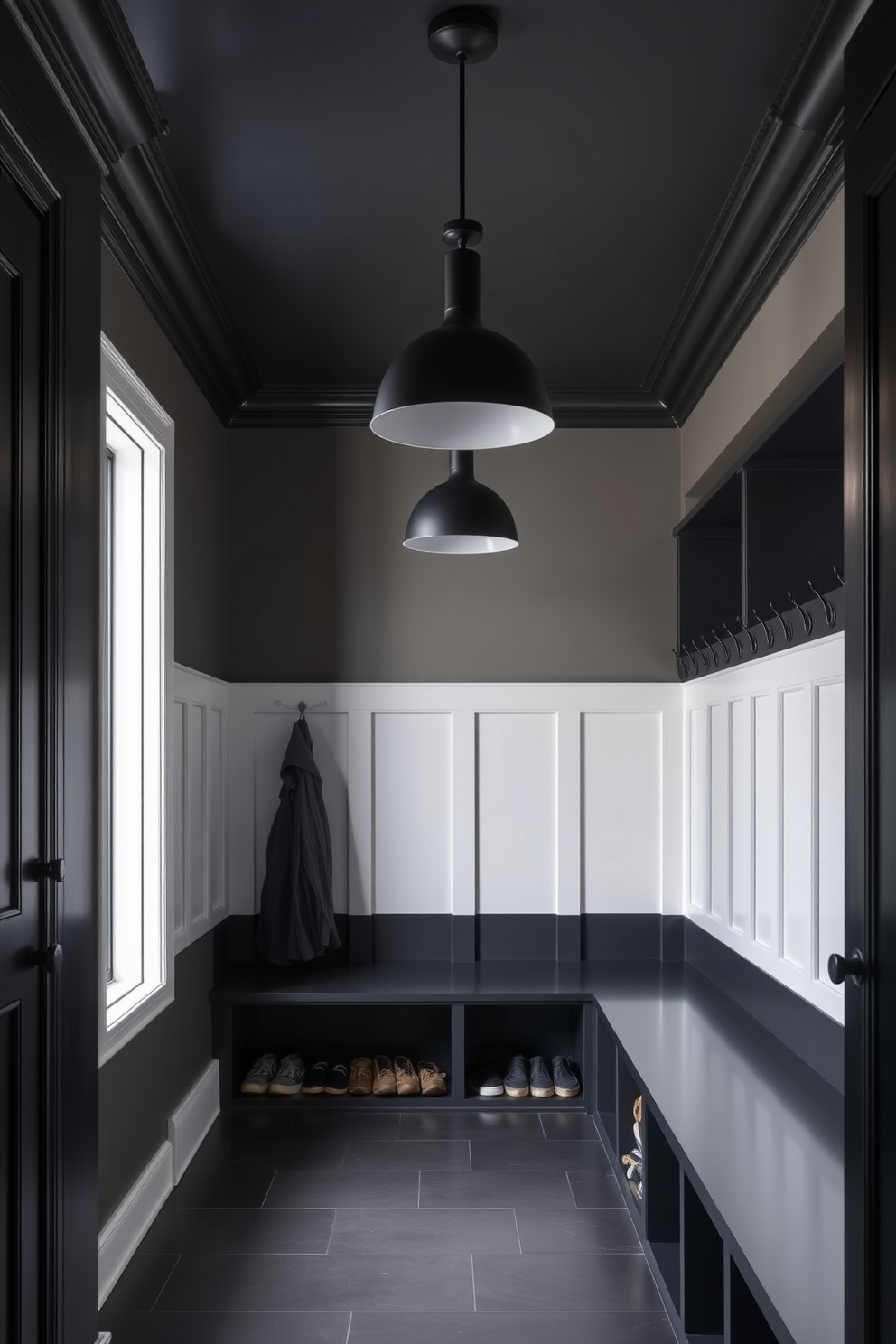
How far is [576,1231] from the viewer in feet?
10.5

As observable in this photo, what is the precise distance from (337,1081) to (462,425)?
2.85 metres

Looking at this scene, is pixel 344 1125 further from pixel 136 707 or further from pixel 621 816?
pixel 136 707

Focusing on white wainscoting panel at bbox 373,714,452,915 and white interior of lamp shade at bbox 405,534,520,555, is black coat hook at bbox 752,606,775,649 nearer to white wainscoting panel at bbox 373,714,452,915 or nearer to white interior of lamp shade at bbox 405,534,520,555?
white interior of lamp shade at bbox 405,534,520,555

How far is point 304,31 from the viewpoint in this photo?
7.74ft

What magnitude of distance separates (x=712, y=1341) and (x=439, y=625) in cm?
285

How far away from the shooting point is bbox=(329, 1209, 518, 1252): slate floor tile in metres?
3.08

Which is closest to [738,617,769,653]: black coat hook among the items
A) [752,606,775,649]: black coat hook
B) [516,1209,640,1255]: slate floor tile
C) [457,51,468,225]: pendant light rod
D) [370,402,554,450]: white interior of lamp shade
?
[752,606,775,649]: black coat hook

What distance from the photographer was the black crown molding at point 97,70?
2227 mm

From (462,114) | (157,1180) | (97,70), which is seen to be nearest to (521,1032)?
(157,1180)

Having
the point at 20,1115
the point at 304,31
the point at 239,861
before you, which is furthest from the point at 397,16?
the point at 239,861

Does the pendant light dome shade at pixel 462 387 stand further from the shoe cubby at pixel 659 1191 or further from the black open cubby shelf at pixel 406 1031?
the black open cubby shelf at pixel 406 1031

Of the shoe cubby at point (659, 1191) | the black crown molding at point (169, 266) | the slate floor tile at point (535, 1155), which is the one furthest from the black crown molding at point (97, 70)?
the slate floor tile at point (535, 1155)

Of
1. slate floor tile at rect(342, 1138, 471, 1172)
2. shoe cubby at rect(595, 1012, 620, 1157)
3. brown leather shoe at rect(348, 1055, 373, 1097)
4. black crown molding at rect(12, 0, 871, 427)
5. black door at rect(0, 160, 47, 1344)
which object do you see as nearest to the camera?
black door at rect(0, 160, 47, 1344)

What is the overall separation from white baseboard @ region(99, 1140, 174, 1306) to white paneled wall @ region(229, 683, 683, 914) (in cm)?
140
